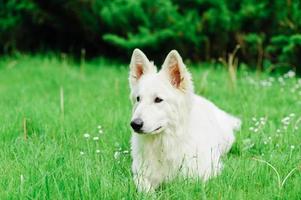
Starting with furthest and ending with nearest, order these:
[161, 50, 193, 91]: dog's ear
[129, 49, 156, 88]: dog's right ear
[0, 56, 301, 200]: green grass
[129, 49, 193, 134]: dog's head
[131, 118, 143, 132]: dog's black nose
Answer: [129, 49, 156, 88]: dog's right ear < [161, 50, 193, 91]: dog's ear < [129, 49, 193, 134]: dog's head < [131, 118, 143, 132]: dog's black nose < [0, 56, 301, 200]: green grass

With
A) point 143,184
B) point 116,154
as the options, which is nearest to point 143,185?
point 143,184

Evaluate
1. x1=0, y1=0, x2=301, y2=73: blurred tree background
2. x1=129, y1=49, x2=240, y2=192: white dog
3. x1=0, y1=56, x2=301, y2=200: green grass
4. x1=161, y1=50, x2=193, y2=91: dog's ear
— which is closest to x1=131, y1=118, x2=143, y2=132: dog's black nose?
x1=129, y1=49, x2=240, y2=192: white dog

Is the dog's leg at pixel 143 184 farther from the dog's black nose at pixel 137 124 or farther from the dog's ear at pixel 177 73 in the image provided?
the dog's ear at pixel 177 73

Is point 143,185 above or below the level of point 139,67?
below

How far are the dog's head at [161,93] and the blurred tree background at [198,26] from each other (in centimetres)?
436

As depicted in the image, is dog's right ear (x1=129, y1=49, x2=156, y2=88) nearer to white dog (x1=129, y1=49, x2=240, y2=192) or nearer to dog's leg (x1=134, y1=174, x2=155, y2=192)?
white dog (x1=129, y1=49, x2=240, y2=192)

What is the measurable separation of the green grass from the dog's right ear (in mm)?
635

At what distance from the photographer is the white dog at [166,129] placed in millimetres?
4391

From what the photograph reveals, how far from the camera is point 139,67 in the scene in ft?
15.5

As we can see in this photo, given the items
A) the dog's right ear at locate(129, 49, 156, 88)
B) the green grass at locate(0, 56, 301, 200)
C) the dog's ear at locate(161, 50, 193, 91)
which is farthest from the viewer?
the dog's right ear at locate(129, 49, 156, 88)

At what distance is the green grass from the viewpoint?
12.9 ft

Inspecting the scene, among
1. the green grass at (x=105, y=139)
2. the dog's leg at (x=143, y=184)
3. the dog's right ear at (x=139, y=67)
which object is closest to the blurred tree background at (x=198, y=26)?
the green grass at (x=105, y=139)

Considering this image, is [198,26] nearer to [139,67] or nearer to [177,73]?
[139,67]

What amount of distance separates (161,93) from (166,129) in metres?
0.27
